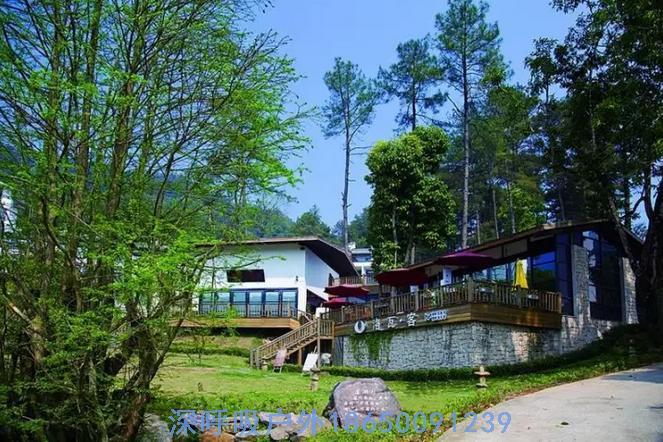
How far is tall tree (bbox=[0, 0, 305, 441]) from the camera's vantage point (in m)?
6.89

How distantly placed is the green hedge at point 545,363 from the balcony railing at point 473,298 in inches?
59.3

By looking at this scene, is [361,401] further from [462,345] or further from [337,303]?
[337,303]

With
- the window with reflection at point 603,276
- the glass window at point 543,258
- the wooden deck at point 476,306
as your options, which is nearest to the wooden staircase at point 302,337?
the wooden deck at point 476,306

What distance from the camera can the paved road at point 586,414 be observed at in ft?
27.3

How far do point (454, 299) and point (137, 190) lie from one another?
11969 mm

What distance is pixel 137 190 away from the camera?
7.52 m

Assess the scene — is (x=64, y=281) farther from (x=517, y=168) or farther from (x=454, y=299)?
(x=517, y=168)

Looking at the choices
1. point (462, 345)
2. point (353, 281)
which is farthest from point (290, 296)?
point (462, 345)

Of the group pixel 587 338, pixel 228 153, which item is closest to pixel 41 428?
pixel 228 153

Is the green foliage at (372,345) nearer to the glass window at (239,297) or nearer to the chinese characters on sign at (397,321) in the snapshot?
the chinese characters on sign at (397,321)

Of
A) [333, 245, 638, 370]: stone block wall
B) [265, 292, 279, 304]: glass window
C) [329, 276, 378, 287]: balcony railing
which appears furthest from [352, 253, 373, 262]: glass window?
[333, 245, 638, 370]: stone block wall

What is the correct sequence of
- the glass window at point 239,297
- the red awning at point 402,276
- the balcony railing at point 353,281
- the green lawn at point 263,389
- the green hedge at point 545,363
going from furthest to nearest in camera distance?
the balcony railing at point 353,281, the glass window at point 239,297, the red awning at point 402,276, the green hedge at point 545,363, the green lawn at point 263,389

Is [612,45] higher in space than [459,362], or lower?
higher

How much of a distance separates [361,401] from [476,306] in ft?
24.7
